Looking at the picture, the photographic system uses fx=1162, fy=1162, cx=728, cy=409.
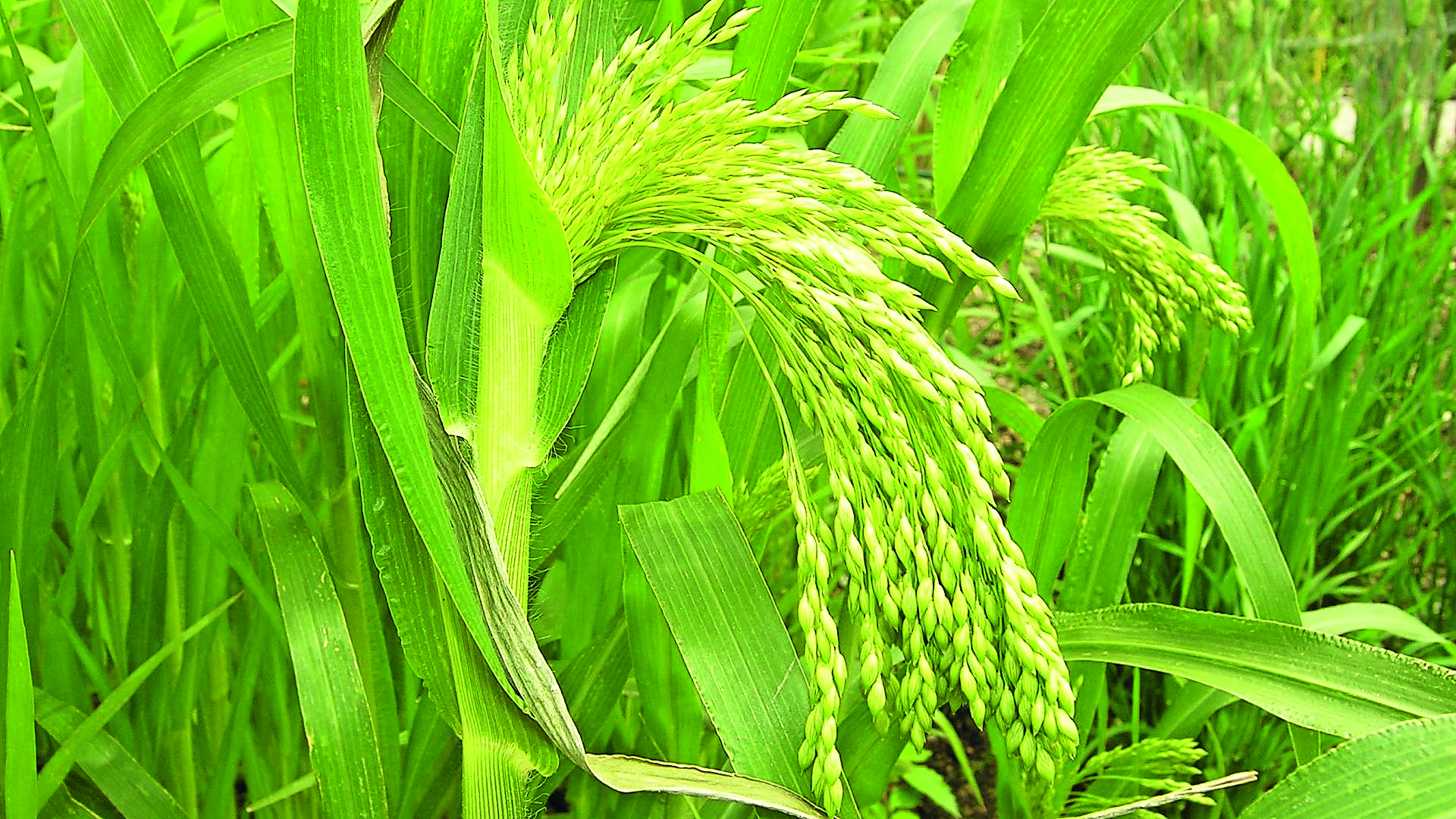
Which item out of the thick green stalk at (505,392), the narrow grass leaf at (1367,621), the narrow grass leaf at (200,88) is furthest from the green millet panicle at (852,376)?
the narrow grass leaf at (1367,621)

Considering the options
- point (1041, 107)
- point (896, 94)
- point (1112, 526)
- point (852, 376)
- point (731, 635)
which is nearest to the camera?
point (852, 376)

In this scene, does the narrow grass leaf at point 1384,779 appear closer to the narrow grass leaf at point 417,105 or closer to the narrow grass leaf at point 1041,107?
the narrow grass leaf at point 1041,107

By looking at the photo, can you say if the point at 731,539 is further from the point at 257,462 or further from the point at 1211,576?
the point at 1211,576

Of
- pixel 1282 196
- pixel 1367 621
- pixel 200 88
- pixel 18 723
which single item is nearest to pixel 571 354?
pixel 200 88

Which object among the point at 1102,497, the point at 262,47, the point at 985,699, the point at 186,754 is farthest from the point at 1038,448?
the point at 186,754

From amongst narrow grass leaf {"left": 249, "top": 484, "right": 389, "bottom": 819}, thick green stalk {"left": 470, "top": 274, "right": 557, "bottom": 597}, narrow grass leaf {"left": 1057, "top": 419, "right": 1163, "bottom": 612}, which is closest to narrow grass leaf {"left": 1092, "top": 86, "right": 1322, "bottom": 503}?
narrow grass leaf {"left": 1057, "top": 419, "right": 1163, "bottom": 612}

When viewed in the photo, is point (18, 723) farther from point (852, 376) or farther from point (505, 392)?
point (852, 376)
